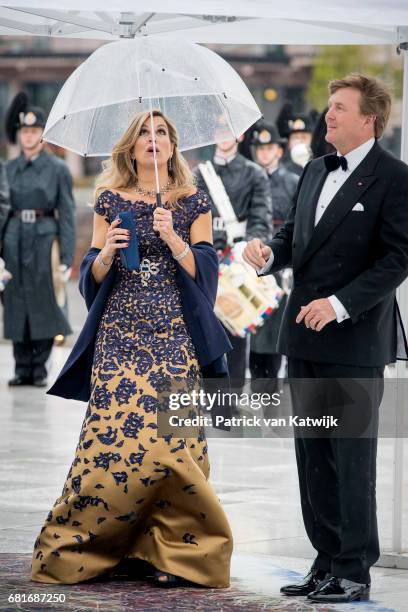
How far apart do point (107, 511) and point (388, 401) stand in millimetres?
1732

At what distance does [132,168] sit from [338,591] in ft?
6.42

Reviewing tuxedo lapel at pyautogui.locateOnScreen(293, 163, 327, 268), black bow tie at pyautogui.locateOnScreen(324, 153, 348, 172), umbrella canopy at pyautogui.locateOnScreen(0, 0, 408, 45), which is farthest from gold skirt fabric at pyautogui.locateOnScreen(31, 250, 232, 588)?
umbrella canopy at pyautogui.locateOnScreen(0, 0, 408, 45)

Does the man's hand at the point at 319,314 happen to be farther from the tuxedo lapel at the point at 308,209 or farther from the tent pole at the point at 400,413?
the tent pole at the point at 400,413

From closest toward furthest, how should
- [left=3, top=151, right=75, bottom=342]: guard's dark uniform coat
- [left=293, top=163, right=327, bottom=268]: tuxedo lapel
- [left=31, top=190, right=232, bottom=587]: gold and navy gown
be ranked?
[left=293, top=163, right=327, bottom=268]: tuxedo lapel < [left=31, top=190, right=232, bottom=587]: gold and navy gown < [left=3, top=151, right=75, bottom=342]: guard's dark uniform coat

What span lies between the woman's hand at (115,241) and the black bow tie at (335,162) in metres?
0.85

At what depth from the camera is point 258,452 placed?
9906 millimetres

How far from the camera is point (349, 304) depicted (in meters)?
5.57

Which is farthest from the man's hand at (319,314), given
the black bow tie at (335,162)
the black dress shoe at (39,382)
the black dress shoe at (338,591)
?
the black dress shoe at (39,382)

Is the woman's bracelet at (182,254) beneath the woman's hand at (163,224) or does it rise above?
beneath

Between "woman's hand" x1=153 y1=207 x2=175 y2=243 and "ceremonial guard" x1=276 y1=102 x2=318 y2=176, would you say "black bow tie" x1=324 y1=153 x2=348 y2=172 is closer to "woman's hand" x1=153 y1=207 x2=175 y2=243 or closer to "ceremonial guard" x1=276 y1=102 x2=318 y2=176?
"woman's hand" x1=153 y1=207 x2=175 y2=243

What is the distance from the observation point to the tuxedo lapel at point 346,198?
5723mm

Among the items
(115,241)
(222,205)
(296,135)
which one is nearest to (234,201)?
(222,205)

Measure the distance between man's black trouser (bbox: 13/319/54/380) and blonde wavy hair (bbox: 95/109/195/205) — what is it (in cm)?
677

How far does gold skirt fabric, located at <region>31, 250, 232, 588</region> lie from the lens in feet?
19.6
